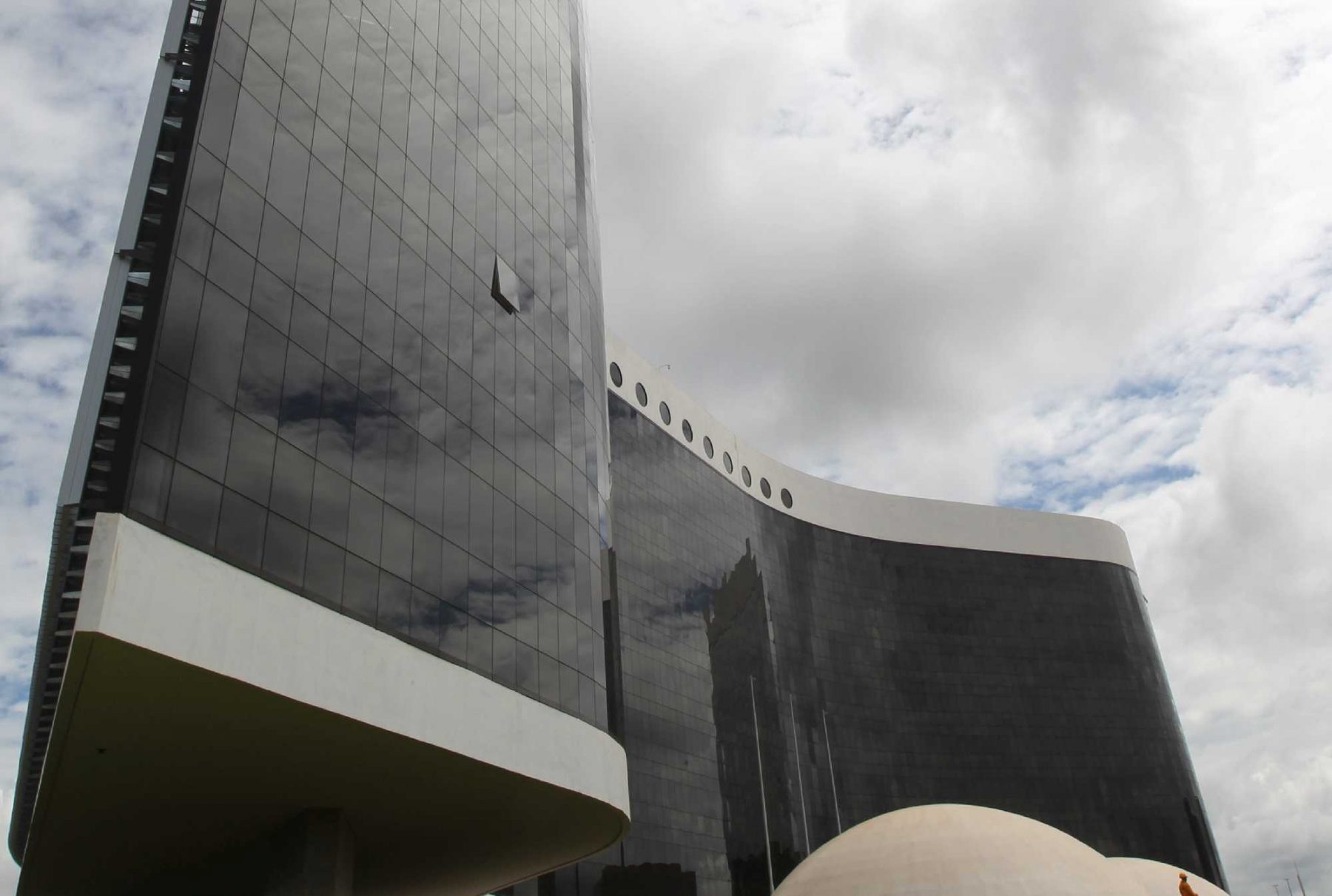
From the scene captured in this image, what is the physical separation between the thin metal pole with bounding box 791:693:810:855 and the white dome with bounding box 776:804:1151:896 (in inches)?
1170

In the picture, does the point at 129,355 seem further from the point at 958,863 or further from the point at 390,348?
the point at 958,863

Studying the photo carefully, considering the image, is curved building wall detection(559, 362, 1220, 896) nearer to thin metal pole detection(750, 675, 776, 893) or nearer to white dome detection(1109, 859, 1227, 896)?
thin metal pole detection(750, 675, 776, 893)


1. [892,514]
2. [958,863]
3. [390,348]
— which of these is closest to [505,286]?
[390,348]

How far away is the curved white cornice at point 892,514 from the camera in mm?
68375

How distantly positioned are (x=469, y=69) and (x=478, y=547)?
12.6m

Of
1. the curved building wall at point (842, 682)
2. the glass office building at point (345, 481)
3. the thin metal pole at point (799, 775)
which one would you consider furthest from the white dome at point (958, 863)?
the thin metal pole at point (799, 775)

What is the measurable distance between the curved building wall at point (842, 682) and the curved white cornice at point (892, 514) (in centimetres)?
38

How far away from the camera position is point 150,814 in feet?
72.1

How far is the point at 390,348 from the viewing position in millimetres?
22031

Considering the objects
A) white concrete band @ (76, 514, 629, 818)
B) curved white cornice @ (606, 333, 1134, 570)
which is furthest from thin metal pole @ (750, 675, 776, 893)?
white concrete band @ (76, 514, 629, 818)

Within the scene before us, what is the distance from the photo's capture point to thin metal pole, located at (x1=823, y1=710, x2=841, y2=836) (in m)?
68.0

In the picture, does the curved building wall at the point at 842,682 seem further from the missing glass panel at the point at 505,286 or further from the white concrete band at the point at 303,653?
the missing glass panel at the point at 505,286

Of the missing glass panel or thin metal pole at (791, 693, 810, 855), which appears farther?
thin metal pole at (791, 693, 810, 855)

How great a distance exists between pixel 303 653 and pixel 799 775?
53.4 meters
